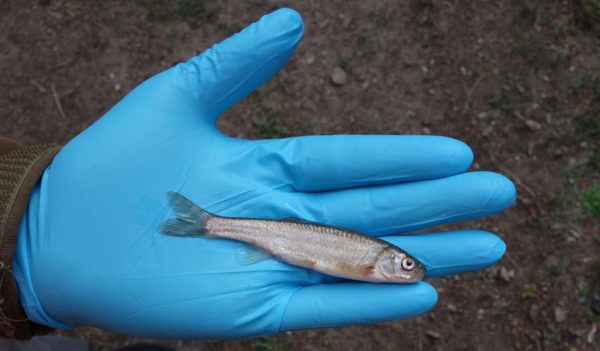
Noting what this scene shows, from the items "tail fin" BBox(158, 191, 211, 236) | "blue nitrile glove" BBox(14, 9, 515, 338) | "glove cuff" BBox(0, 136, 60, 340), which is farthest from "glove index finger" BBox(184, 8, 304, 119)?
"glove cuff" BBox(0, 136, 60, 340)

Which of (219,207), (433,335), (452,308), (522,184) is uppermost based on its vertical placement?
(219,207)

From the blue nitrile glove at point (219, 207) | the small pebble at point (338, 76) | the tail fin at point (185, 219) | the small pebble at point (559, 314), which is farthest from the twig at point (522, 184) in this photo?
the tail fin at point (185, 219)

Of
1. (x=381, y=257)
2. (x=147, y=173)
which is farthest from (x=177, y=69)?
(x=381, y=257)

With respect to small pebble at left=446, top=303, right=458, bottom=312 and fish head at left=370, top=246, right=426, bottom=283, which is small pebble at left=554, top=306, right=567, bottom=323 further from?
fish head at left=370, top=246, right=426, bottom=283

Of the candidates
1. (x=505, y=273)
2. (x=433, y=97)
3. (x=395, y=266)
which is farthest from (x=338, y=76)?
(x=395, y=266)

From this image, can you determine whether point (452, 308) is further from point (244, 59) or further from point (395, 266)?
point (244, 59)

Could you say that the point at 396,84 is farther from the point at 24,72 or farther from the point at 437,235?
the point at 24,72
